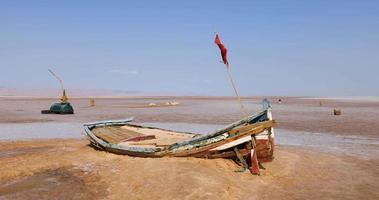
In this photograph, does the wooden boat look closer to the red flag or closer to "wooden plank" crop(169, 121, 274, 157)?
"wooden plank" crop(169, 121, 274, 157)

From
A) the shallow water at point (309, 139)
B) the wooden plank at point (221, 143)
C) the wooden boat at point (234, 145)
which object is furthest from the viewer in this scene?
the shallow water at point (309, 139)

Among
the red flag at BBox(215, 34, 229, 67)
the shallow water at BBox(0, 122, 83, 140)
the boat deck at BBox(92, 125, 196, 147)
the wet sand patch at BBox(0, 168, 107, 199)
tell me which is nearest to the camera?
the wet sand patch at BBox(0, 168, 107, 199)

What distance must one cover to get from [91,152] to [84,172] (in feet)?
9.45

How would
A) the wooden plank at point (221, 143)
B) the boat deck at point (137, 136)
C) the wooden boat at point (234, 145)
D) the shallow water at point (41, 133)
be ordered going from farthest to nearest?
the shallow water at point (41, 133) < the boat deck at point (137, 136) < the wooden boat at point (234, 145) < the wooden plank at point (221, 143)

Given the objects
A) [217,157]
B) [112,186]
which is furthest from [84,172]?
[217,157]

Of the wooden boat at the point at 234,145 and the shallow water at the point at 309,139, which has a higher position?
the wooden boat at the point at 234,145

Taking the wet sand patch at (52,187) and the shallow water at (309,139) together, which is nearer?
the wet sand patch at (52,187)

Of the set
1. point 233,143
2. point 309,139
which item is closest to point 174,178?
point 233,143

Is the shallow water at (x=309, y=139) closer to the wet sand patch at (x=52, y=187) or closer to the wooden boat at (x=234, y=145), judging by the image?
the wooden boat at (x=234, y=145)

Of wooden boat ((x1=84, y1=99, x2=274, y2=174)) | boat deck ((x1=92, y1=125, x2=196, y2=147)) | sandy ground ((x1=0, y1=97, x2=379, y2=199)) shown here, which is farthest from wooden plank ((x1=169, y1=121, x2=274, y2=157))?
boat deck ((x1=92, y1=125, x2=196, y2=147))

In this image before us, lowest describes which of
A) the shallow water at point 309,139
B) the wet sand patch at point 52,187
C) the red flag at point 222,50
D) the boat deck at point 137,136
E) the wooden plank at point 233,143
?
the shallow water at point 309,139


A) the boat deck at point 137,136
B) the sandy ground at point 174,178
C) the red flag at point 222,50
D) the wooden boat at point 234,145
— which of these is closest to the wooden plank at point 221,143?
the wooden boat at point 234,145

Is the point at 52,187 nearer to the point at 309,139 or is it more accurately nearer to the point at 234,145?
the point at 234,145

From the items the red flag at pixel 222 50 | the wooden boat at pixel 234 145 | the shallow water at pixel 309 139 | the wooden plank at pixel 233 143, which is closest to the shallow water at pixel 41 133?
the shallow water at pixel 309 139
